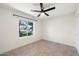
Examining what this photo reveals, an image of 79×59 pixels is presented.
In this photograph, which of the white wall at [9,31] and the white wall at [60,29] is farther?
the white wall at [60,29]

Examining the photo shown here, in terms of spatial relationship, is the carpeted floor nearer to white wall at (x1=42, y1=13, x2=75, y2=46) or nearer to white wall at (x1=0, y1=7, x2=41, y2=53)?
white wall at (x1=0, y1=7, x2=41, y2=53)

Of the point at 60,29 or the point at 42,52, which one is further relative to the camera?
the point at 60,29

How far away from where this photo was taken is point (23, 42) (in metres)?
3.10

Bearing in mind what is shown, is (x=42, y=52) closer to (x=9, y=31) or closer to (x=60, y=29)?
(x=9, y=31)

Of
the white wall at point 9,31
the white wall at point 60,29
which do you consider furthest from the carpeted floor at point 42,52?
the white wall at point 60,29

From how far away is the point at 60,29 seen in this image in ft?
11.7

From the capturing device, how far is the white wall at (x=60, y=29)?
10.8ft

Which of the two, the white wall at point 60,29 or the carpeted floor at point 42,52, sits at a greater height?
the white wall at point 60,29

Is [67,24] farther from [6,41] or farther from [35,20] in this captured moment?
[6,41]

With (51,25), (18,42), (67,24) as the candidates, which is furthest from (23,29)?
(67,24)

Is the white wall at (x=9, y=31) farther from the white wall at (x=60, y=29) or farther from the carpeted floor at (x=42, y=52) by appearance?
the white wall at (x=60, y=29)

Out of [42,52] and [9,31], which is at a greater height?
[9,31]

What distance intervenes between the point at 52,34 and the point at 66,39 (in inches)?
31.2

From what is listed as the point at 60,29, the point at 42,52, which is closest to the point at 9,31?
the point at 42,52
